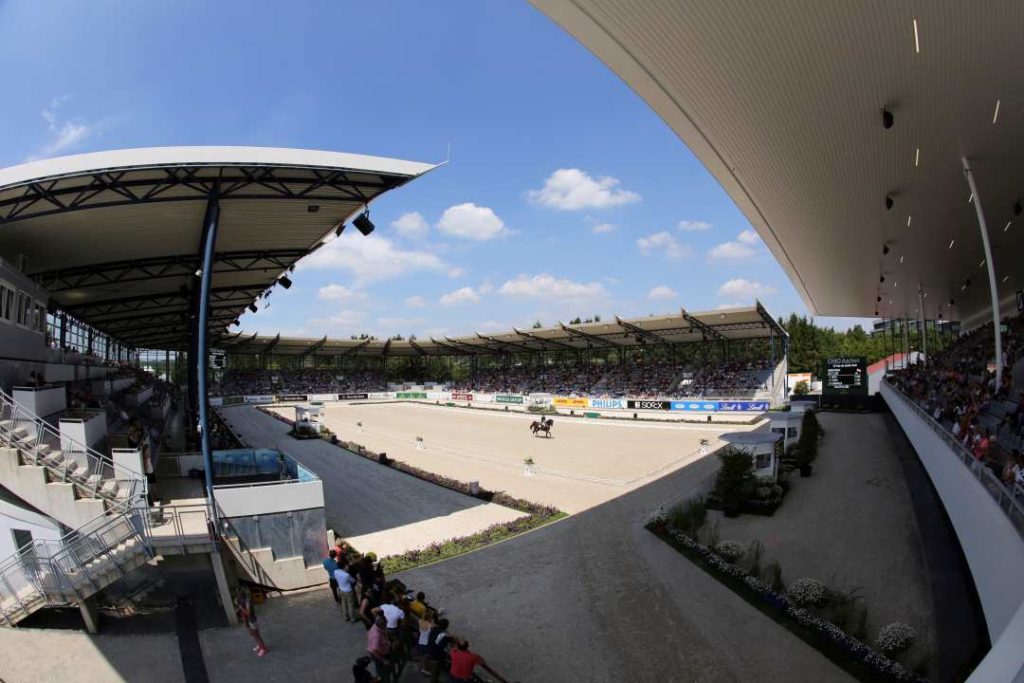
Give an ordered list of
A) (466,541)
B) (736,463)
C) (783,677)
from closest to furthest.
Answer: (783,677)
(466,541)
(736,463)

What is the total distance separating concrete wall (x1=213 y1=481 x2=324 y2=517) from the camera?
11016 mm

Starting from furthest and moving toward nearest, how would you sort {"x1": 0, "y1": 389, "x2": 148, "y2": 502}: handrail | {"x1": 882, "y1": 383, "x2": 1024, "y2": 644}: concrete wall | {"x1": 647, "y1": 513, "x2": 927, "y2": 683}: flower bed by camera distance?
{"x1": 0, "y1": 389, "x2": 148, "y2": 502}: handrail, {"x1": 647, "y1": 513, "x2": 927, "y2": 683}: flower bed, {"x1": 882, "y1": 383, "x2": 1024, "y2": 644}: concrete wall

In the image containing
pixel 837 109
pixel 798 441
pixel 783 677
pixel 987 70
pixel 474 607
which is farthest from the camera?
pixel 798 441

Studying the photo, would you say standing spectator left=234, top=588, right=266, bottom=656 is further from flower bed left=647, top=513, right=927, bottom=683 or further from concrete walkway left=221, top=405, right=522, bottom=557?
flower bed left=647, top=513, right=927, bottom=683

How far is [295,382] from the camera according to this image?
73750 millimetres

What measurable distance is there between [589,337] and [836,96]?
145 ft

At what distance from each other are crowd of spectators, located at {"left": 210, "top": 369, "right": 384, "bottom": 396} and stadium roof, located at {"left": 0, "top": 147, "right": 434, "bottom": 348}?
49.0m

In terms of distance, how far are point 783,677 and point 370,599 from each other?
607 cm

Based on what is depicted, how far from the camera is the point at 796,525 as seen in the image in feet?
48.0

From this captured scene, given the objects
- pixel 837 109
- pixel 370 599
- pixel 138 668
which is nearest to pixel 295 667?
pixel 370 599

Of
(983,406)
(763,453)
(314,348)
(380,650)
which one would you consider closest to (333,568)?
(380,650)

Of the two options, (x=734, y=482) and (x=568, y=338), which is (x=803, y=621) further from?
(x=568, y=338)

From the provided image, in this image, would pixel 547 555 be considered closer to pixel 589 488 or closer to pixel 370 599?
pixel 370 599

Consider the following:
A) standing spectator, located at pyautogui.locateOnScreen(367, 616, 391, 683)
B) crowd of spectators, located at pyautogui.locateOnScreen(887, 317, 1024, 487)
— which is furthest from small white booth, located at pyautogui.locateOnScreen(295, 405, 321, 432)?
crowd of spectators, located at pyautogui.locateOnScreen(887, 317, 1024, 487)
